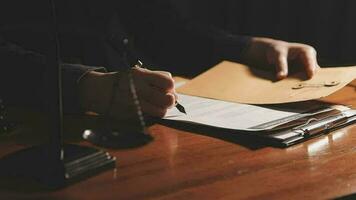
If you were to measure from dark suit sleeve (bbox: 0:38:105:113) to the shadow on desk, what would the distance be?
0.20 meters

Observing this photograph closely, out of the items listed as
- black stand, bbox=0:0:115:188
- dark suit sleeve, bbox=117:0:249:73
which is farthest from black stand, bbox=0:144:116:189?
dark suit sleeve, bbox=117:0:249:73

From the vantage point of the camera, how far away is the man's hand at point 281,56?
1.34 metres

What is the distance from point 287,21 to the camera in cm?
231

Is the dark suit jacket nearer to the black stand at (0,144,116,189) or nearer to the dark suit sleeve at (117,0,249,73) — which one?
the dark suit sleeve at (117,0,249,73)

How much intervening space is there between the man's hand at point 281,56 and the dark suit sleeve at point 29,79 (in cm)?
46

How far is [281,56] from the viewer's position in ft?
4.58

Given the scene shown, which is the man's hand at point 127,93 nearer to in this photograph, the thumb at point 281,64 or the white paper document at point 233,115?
the white paper document at point 233,115

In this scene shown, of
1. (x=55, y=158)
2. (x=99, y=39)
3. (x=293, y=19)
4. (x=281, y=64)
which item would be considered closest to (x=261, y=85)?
(x=281, y=64)

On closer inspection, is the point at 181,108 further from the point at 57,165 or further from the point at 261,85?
the point at 57,165

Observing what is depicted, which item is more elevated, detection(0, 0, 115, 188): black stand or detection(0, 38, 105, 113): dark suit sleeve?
detection(0, 0, 115, 188): black stand

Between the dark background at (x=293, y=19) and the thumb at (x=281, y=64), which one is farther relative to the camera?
the dark background at (x=293, y=19)

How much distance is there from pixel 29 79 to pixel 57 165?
1.57ft

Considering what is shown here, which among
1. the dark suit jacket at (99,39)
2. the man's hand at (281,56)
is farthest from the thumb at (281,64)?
the dark suit jacket at (99,39)

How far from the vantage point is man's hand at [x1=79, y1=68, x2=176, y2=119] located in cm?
106
